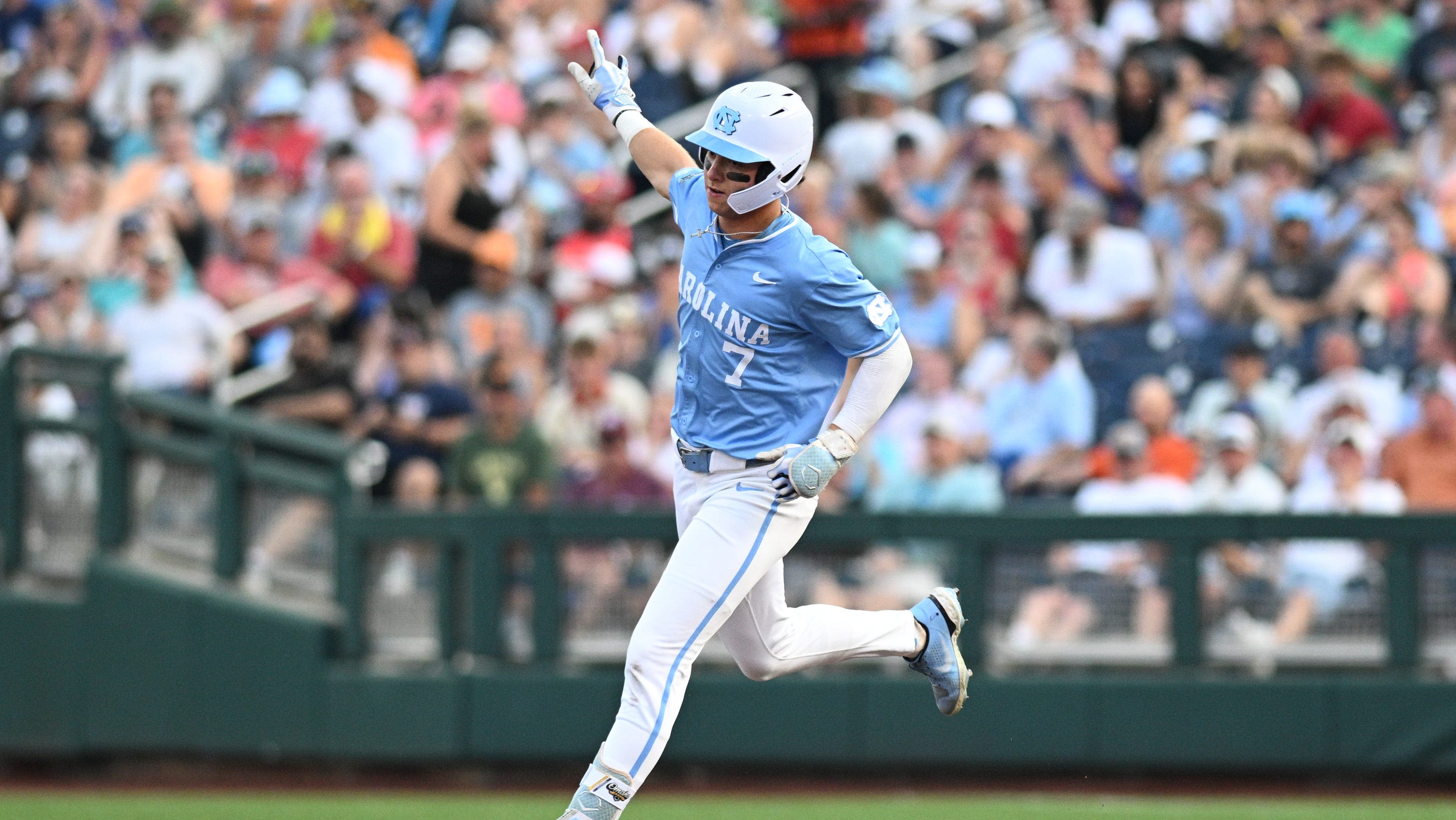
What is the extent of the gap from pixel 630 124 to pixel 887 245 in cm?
485

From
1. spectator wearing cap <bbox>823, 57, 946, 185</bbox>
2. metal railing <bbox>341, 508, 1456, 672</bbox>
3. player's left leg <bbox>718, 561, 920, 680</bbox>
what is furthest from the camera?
spectator wearing cap <bbox>823, 57, 946, 185</bbox>

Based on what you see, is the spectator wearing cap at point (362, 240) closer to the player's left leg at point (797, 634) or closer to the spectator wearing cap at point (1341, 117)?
the spectator wearing cap at point (1341, 117)

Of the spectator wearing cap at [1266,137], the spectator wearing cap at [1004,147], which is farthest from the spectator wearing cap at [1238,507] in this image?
the spectator wearing cap at [1004,147]

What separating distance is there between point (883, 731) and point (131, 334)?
16.0ft

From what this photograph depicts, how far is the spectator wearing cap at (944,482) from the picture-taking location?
391 inches

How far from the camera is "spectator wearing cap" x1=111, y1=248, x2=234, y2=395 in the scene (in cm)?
1109

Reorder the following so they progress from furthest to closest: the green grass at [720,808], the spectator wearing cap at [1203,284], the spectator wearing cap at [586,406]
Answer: the spectator wearing cap at [1203,284] → the spectator wearing cap at [586,406] → the green grass at [720,808]

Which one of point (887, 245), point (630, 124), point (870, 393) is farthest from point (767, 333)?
point (887, 245)

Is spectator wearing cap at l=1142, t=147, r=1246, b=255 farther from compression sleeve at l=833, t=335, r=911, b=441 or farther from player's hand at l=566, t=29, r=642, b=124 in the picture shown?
compression sleeve at l=833, t=335, r=911, b=441

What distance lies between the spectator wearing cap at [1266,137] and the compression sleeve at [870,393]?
6159 mm

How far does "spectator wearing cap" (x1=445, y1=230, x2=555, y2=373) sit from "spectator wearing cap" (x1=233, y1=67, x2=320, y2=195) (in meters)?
2.01

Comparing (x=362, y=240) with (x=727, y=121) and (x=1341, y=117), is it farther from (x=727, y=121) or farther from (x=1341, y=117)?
(x=727, y=121)

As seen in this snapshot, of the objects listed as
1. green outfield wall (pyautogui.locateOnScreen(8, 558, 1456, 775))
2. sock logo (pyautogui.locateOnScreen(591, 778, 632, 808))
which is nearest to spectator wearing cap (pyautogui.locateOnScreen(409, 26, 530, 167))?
green outfield wall (pyautogui.locateOnScreen(8, 558, 1456, 775))

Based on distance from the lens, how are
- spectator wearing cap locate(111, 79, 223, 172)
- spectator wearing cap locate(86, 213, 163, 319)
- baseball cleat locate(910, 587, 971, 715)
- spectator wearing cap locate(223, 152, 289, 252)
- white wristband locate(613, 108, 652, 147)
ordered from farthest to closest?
spectator wearing cap locate(111, 79, 223, 172), spectator wearing cap locate(223, 152, 289, 252), spectator wearing cap locate(86, 213, 163, 319), white wristband locate(613, 108, 652, 147), baseball cleat locate(910, 587, 971, 715)
